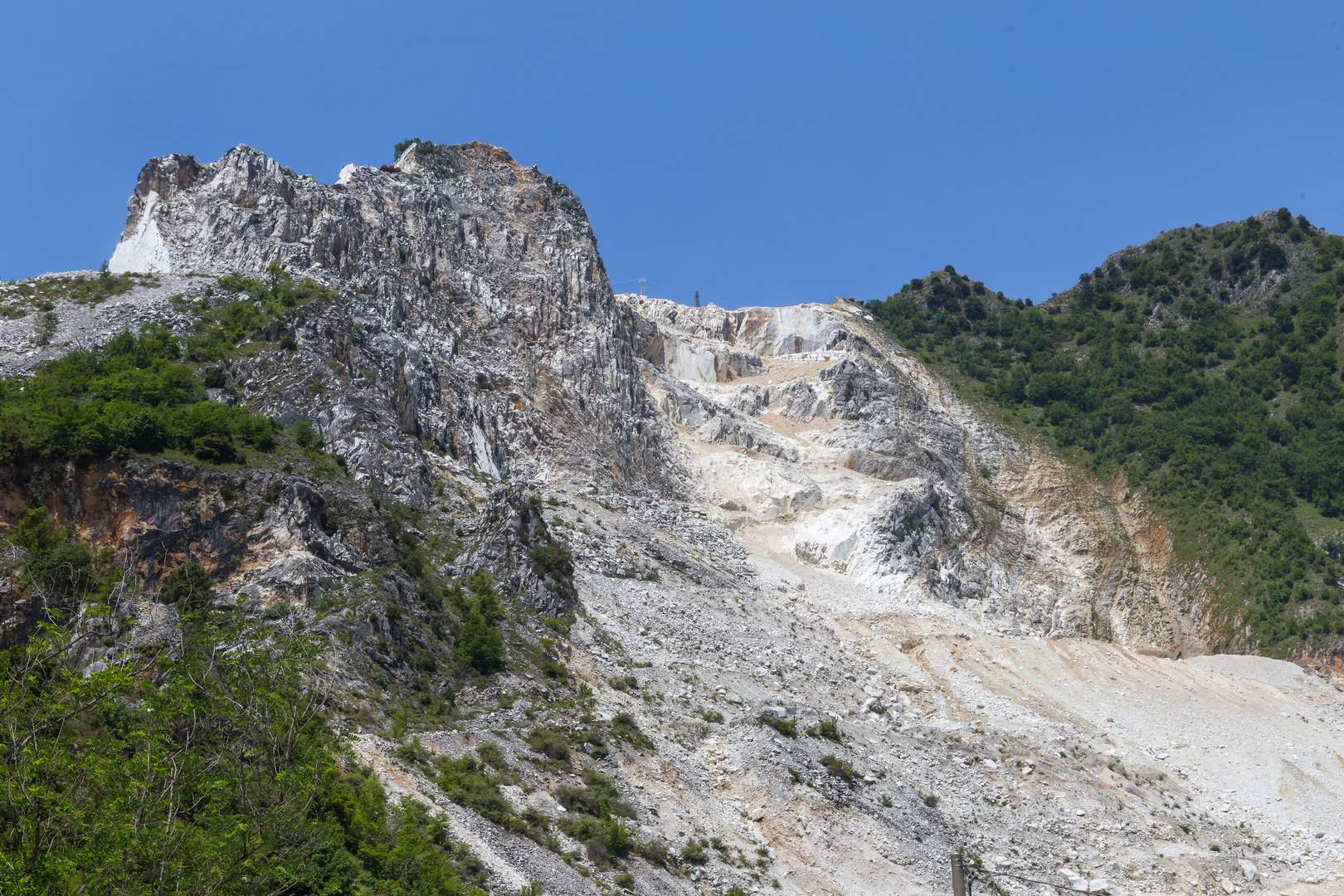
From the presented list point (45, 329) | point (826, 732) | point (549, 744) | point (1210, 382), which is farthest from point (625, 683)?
point (1210, 382)

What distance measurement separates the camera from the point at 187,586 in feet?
94.7

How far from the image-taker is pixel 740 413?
3351 inches

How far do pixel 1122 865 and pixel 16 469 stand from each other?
35818 millimetres

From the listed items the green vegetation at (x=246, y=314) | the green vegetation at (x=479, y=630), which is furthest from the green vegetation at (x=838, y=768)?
the green vegetation at (x=246, y=314)

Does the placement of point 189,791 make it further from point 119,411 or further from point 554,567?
point 554,567

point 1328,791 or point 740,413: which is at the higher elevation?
point 740,413

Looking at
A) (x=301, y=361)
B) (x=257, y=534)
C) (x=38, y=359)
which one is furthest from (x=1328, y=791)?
(x=38, y=359)

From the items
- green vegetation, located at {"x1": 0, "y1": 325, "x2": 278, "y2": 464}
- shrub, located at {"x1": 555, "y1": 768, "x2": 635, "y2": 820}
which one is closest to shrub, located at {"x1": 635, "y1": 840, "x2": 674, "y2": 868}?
shrub, located at {"x1": 555, "y1": 768, "x2": 635, "y2": 820}

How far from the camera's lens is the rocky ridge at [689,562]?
29734 mm

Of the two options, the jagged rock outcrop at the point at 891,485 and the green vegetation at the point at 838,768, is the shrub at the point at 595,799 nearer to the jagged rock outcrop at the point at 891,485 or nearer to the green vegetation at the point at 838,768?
the green vegetation at the point at 838,768

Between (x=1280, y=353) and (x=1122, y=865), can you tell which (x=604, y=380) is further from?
(x=1280, y=353)

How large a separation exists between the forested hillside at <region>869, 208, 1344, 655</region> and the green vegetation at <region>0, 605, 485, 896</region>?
59590 mm

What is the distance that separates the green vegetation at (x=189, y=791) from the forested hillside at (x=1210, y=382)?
5959 centimetres

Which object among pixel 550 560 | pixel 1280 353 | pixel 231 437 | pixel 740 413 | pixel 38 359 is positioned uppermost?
pixel 1280 353
